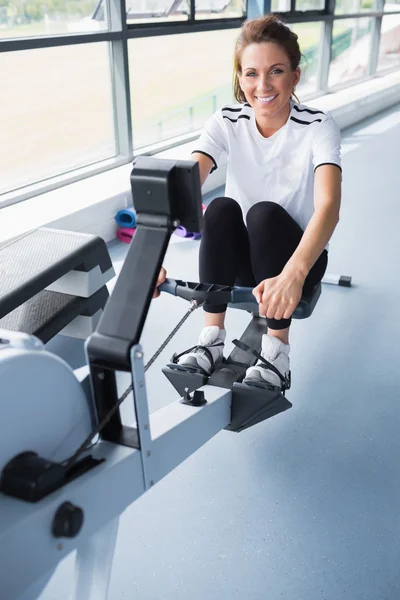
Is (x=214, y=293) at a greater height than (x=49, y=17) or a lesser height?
lesser

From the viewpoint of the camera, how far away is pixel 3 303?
166 cm

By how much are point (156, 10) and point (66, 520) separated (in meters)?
3.25

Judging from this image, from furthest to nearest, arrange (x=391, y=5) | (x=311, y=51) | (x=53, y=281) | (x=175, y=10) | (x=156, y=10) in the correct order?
(x=391, y=5) → (x=311, y=51) → (x=175, y=10) → (x=156, y=10) → (x=53, y=281)

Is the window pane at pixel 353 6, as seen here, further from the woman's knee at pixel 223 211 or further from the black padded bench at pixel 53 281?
the woman's knee at pixel 223 211

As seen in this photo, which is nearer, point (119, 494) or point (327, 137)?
point (119, 494)

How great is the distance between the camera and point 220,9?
13.0ft

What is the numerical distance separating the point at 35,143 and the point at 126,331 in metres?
9.34

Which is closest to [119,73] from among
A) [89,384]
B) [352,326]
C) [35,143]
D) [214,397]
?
[352,326]

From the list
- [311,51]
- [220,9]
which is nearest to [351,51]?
[311,51]

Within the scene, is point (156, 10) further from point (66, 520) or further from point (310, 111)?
point (66, 520)

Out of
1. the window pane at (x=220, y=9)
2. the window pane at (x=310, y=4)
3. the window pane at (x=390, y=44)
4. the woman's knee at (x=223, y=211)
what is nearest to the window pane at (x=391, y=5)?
the window pane at (x=390, y=44)

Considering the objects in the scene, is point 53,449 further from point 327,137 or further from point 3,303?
point 327,137

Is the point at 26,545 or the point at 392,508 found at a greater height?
the point at 26,545

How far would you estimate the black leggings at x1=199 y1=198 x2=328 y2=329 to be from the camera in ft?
4.95
